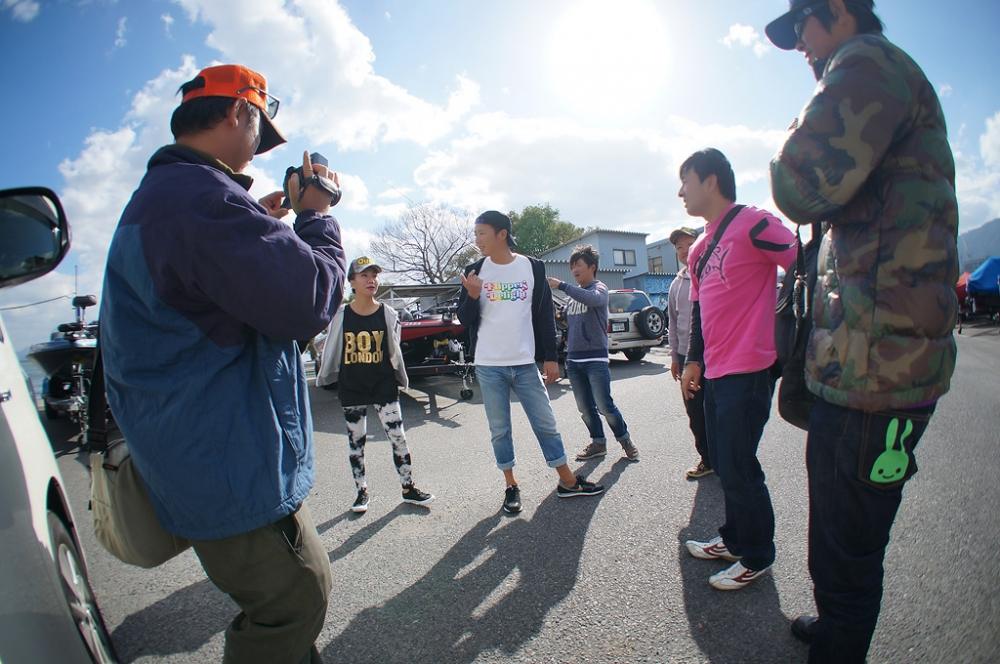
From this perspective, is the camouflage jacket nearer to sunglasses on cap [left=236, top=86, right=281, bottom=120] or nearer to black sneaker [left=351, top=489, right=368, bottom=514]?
sunglasses on cap [left=236, top=86, right=281, bottom=120]

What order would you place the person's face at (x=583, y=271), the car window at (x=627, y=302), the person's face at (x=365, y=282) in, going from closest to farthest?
the person's face at (x=365, y=282)
the person's face at (x=583, y=271)
the car window at (x=627, y=302)

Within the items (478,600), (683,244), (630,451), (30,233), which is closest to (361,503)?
(478,600)

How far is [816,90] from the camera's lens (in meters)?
1.36

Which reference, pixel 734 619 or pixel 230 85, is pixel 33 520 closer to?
pixel 230 85

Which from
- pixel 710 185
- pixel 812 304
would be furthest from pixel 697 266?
pixel 812 304

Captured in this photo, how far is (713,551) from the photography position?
2.48 metres

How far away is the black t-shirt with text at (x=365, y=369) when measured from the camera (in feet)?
12.2

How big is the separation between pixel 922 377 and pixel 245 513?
1887 mm

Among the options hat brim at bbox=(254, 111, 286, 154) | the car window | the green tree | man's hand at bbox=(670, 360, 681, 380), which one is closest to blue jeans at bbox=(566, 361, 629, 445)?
man's hand at bbox=(670, 360, 681, 380)

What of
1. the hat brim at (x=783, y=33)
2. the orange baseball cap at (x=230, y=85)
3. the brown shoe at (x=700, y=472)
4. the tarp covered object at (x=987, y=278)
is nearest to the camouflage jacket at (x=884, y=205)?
the hat brim at (x=783, y=33)

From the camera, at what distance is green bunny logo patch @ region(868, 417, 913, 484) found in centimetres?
133

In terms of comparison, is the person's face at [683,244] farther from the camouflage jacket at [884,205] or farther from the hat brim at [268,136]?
the hat brim at [268,136]

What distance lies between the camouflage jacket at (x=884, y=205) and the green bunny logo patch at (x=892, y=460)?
0.07m

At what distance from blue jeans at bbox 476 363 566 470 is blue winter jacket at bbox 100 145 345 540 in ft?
7.19
